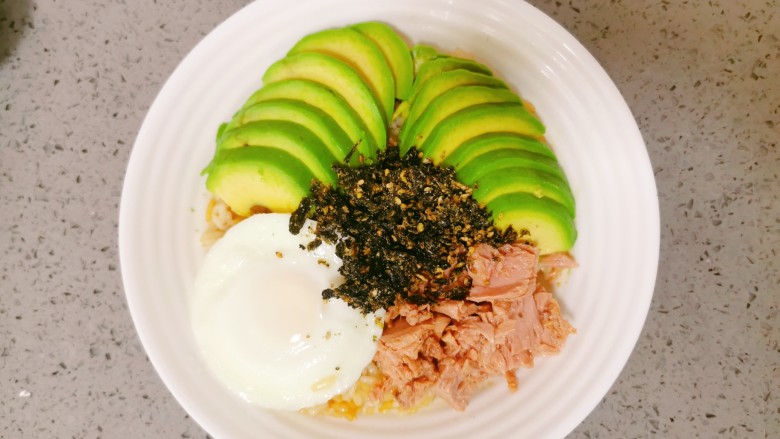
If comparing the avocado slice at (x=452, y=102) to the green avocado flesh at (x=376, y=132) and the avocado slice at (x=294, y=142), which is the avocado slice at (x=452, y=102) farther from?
the avocado slice at (x=294, y=142)

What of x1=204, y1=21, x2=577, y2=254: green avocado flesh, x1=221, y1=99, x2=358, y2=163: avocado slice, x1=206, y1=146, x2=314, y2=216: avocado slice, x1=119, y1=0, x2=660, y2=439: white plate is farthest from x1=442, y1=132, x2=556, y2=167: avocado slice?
x1=206, y1=146, x2=314, y2=216: avocado slice

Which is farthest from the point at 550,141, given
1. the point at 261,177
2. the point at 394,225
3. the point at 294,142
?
the point at 261,177

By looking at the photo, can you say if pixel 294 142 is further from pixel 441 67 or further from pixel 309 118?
pixel 441 67

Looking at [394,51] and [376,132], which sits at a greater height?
[394,51]

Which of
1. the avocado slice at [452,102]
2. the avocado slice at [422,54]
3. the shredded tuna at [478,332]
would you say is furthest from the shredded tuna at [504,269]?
the avocado slice at [422,54]

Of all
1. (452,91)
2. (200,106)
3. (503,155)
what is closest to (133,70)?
(200,106)

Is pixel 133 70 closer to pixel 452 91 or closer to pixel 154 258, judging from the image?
pixel 154 258
